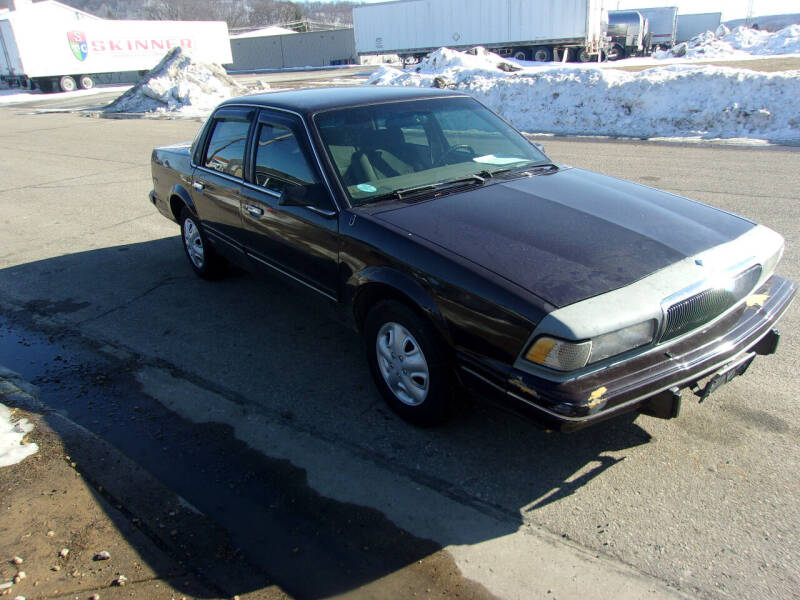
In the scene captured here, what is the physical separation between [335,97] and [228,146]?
108 cm

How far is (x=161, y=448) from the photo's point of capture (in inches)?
134

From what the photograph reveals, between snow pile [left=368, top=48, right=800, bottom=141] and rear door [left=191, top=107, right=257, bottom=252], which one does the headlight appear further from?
snow pile [left=368, top=48, right=800, bottom=141]

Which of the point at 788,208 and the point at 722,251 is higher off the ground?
the point at 722,251

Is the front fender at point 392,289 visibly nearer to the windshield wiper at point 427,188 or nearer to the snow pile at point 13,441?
the windshield wiper at point 427,188

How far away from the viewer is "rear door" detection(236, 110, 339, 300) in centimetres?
366

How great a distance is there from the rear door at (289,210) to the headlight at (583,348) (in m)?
1.49

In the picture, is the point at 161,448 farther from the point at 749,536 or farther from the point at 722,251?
the point at 722,251

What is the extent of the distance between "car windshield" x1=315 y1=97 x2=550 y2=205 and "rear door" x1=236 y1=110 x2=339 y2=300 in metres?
0.18

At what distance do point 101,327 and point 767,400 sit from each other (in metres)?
4.83

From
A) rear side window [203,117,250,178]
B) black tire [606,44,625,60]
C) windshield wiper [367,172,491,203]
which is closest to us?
windshield wiper [367,172,491,203]

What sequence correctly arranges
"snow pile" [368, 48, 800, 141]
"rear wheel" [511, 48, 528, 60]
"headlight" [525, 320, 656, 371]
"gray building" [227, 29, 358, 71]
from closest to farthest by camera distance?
1. "headlight" [525, 320, 656, 371]
2. "snow pile" [368, 48, 800, 141]
3. "rear wheel" [511, 48, 528, 60]
4. "gray building" [227, 29, 358, 71]

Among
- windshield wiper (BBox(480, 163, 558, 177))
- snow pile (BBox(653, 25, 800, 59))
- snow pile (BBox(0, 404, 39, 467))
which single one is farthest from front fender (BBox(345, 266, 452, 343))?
snow pile (BBox(653, 25, 800, 59))

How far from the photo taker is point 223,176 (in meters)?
4.79

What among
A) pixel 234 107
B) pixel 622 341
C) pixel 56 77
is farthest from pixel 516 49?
pixel 622 341
